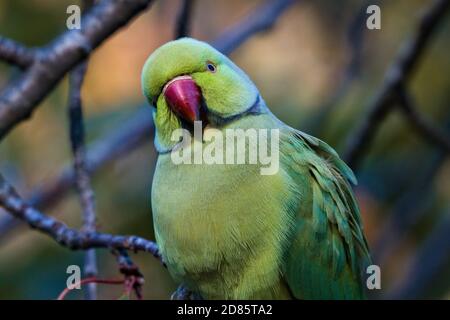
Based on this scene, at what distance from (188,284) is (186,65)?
0.82 m

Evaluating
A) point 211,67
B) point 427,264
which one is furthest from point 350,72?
point 211,67

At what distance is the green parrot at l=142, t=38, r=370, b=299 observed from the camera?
281cm

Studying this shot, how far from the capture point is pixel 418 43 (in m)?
4.07

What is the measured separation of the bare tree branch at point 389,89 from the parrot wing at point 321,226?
1198mm

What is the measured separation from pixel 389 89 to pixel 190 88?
160 cm

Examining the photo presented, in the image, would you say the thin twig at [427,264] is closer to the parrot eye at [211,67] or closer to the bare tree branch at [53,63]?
the parrot eye at [211,67]

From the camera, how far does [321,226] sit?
2963 millimetres

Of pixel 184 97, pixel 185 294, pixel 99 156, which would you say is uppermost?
pixel 184 97

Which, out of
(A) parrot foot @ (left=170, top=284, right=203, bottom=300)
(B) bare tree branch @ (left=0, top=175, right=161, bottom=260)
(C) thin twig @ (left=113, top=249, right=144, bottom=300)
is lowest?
(A) parrot foot @ (left=170, top=284, right=203, bottom=300)

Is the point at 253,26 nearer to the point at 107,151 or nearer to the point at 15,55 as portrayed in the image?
the point at 107,151

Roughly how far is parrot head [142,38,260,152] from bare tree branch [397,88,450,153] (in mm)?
1360

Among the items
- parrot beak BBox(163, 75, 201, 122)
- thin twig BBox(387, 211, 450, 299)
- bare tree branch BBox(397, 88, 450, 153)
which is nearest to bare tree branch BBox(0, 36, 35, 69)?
parrot beak BBox(163, 75, 201, 122)

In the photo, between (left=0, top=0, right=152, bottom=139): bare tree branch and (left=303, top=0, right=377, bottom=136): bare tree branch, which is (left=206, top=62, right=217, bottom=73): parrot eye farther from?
(left=303, top=0, right=377, bottom=136): bare tree branch
